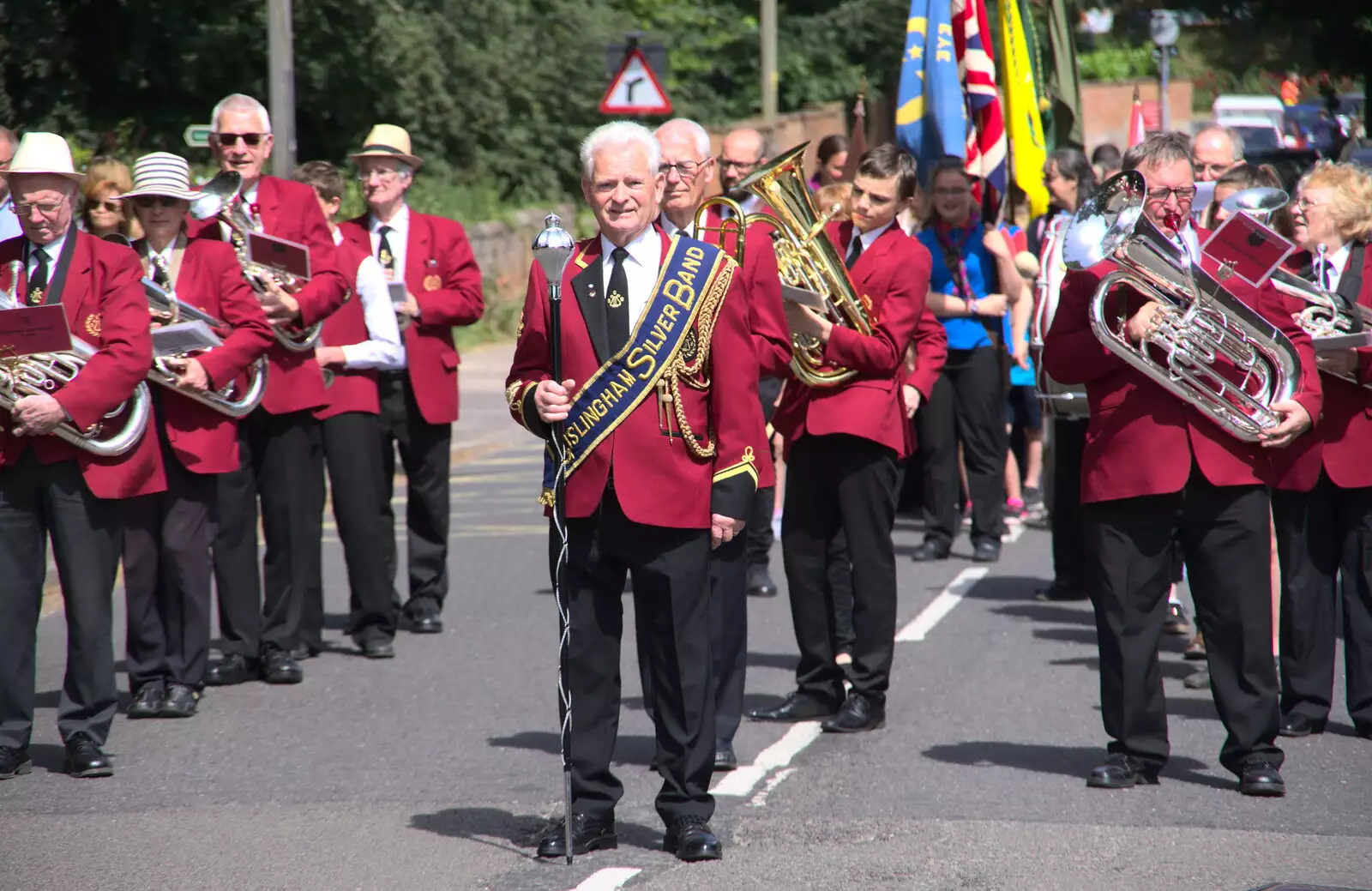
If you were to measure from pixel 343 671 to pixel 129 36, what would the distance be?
14.7 metres

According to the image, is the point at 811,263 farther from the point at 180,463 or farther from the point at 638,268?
the point at 180,463

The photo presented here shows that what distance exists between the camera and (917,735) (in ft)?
23.7

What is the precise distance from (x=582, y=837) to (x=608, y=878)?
241 millimetres

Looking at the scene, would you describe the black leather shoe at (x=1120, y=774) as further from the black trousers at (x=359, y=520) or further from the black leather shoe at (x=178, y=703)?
the black trousers at (x=359, y=520)

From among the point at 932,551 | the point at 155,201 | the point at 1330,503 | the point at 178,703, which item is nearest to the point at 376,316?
the point at 155,201

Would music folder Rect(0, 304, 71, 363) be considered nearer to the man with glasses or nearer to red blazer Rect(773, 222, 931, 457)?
the man with glasses

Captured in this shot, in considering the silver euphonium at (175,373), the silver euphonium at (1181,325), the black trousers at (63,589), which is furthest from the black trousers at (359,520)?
the silver euphonium at (1181,325)

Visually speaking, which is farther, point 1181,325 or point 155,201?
point 155,201

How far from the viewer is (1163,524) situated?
631 cm

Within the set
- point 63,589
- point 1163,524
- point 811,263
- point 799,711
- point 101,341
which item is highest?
point 811,263

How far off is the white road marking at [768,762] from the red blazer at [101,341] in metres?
2.31

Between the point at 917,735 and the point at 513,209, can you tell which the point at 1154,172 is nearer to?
the point at 917,735

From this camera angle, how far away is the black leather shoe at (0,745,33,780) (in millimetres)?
6637

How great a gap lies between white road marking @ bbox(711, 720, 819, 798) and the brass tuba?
1.28m
